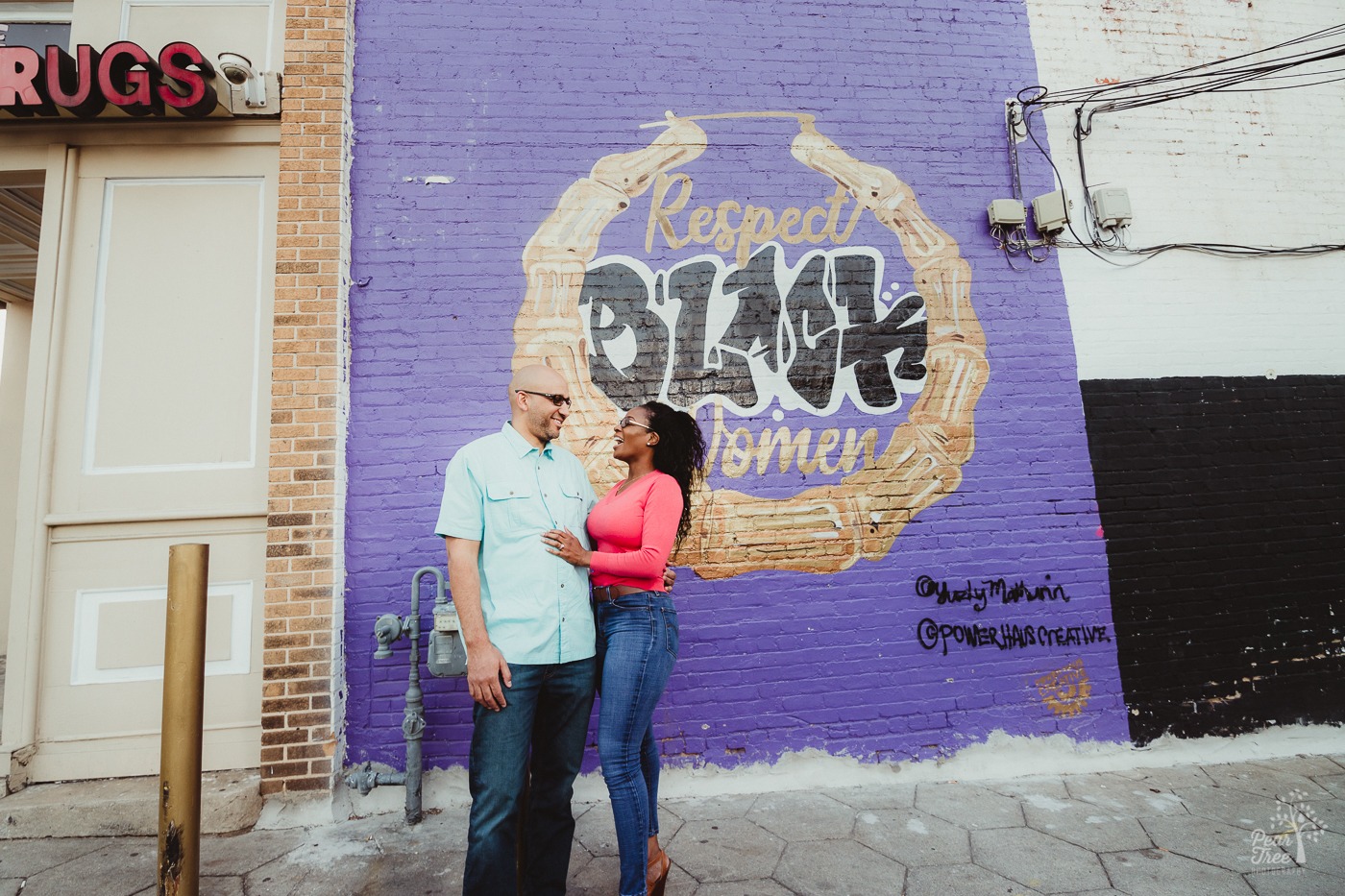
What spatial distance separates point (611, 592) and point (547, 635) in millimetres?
334

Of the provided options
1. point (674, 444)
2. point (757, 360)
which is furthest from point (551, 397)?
point (757, 360)

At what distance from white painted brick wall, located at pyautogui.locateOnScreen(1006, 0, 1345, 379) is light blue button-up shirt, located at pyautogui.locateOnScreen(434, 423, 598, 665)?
3784 mm

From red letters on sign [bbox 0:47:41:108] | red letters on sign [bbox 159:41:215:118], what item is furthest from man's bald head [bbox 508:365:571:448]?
red letters on sign [bbox 0:47:41:108]

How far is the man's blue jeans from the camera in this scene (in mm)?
2055

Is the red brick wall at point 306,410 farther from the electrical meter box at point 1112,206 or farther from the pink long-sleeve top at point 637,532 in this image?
the electrical meter box at point 1112,206

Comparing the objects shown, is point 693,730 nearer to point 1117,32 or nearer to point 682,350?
point 682,350

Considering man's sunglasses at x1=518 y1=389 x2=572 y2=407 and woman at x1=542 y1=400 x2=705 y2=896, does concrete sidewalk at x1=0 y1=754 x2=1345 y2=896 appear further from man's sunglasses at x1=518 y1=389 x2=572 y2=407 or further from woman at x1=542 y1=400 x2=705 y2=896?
man's sunglasses at x1=518 y1=389 x2=572 y2=407

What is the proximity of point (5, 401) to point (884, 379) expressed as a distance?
7847mm

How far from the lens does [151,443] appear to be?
3.47 metres

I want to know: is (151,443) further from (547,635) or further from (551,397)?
(547,635)

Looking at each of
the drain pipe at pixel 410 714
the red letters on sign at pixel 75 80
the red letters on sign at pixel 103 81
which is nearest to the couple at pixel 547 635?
the drain pipe at pixel 410 714

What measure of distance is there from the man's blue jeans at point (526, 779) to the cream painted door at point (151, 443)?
2.06m

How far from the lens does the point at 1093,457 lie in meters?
4.01

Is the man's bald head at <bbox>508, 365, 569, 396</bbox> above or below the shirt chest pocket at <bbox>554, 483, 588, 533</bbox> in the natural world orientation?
above
